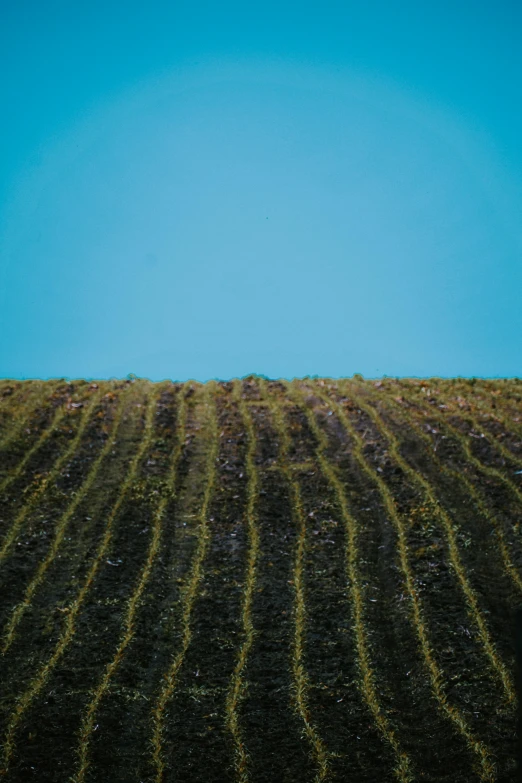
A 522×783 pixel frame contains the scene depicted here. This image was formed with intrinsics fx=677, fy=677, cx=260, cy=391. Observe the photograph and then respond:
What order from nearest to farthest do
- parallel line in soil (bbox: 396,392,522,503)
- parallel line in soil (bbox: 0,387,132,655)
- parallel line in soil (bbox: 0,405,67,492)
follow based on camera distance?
parallel line in soil (bbox: 0,387,132,655) < parallel line in soil (bbox: 396,392,522,503) < parallel line in soil (bbox: 0,405,67,492)

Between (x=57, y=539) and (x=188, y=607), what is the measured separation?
236cm

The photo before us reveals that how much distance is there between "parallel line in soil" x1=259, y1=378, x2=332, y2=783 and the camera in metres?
5.91

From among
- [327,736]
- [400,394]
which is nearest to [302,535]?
[327,736]

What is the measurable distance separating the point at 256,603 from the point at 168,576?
1.24 meters

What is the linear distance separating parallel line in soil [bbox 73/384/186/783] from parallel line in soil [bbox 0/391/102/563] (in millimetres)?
1780

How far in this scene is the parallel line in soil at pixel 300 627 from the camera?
591cm

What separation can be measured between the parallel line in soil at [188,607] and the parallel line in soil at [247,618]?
57 centimetres

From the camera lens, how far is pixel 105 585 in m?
8.21

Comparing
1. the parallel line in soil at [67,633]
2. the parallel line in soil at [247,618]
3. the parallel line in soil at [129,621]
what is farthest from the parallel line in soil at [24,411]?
the parallel line in soil at [247,618]

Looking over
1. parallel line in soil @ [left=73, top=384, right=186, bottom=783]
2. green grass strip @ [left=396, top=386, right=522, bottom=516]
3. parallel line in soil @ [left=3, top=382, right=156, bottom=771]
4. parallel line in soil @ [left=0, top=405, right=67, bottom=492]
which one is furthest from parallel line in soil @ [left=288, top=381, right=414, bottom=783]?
parallel line in soil @ [left=0, top=405, right=67, bottom=492]

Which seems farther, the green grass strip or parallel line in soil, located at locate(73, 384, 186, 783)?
the green grass strip

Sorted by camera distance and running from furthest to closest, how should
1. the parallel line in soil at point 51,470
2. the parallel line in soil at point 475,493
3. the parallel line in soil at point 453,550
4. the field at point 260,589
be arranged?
the parallel line in soil at point 51,470, the parallel line in soil at point 475,493, the parallel line in soil at point 453,550, the field at point 260,589

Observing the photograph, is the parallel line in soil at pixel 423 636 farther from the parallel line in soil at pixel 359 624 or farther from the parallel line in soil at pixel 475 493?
the parallel line in soil at pixel 475 493

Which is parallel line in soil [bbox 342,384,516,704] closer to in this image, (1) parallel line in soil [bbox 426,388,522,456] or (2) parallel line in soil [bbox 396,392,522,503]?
(2) parallel line in soil [bbox 396,392,522,503]
